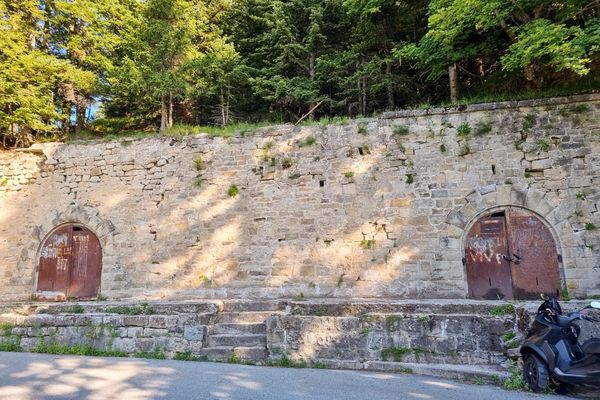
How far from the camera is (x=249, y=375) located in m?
4.79

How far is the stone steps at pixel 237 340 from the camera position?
5949mm

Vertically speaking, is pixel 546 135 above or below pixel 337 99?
below

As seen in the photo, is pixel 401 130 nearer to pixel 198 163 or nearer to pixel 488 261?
pixel 488 261

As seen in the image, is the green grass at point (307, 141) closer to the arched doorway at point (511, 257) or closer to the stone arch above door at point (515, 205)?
the stone arch above door at point (515, 205)

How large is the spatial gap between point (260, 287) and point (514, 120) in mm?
6412

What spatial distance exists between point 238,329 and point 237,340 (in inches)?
12.5

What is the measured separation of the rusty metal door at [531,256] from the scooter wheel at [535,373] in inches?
143

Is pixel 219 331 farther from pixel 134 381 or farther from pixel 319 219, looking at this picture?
pixel 319 219

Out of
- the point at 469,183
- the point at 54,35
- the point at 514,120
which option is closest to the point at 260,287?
the point at 469,183

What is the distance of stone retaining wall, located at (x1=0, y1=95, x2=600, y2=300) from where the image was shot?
7750mm

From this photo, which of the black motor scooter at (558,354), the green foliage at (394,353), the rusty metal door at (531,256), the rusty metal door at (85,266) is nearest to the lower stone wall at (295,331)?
the green foliage at (394,353)

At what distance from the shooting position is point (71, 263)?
941 centimetres

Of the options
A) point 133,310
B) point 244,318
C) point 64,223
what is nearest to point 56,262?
point 64,223

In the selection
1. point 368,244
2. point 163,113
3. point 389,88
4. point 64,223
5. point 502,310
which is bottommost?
point 502,310
